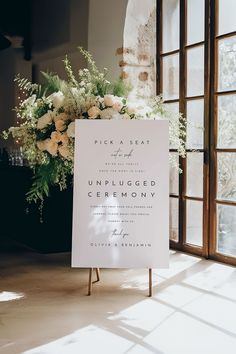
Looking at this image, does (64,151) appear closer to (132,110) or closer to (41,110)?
(41,110)

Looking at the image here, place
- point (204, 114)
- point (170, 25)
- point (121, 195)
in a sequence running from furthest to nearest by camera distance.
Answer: point (170, 25) → point (204, 114) → point (121, 195)

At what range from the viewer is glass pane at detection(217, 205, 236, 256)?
4.78 metres

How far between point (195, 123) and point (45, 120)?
176 centimetres

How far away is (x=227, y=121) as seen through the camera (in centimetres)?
482

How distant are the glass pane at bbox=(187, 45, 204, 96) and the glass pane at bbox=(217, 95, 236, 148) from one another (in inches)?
11.7

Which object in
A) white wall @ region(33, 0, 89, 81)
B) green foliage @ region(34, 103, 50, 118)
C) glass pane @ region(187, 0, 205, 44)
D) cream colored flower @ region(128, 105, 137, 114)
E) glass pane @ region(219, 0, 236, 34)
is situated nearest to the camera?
cream colored flower @ region(128, 105, 137, 114)

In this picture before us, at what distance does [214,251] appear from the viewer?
4.94 meters

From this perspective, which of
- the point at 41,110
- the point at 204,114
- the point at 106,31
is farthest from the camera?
the point at 106,31

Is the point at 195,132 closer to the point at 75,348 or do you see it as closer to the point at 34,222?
the point at 34,222

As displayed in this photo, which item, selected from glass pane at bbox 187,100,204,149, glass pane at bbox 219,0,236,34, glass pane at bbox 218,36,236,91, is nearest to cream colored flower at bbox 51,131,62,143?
glass pane at bbox 187,100,204,149

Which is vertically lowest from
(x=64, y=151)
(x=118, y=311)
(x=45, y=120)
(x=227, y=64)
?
(x=118, y=311)

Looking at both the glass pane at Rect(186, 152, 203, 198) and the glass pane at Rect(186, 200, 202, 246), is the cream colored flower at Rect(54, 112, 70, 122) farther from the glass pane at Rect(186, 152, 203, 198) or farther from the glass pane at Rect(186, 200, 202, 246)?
the glass pane at Rect(186, 200, 202, 246)

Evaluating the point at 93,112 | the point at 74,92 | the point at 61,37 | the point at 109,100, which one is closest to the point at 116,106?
the point at 109,100

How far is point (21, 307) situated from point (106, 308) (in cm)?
53
